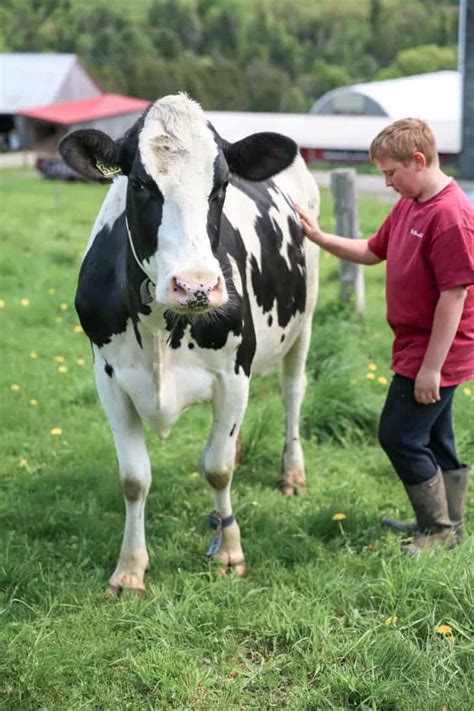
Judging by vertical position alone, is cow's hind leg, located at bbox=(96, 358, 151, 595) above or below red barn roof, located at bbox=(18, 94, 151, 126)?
above

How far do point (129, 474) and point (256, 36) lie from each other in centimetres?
9736

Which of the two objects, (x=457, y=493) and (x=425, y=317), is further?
(x=457, y=493)

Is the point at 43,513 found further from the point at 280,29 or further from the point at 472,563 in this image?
the point at 280,29

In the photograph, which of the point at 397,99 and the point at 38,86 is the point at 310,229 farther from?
the point at 38,86

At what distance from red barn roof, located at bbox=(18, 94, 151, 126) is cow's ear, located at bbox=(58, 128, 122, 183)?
119 ft

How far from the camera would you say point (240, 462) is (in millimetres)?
4789

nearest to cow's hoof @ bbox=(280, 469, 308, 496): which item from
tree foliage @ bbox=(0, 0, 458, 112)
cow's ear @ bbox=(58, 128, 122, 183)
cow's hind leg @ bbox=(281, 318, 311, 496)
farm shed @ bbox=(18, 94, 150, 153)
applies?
cow's hind leg @ bbox=(281, 318, 311, 496)

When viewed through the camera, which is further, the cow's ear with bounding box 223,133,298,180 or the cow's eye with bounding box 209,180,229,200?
the cow's ear with bounding box 223,133,298,180

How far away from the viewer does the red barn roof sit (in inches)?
1526

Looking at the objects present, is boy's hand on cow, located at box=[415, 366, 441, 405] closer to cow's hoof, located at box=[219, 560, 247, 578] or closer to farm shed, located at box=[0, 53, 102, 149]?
cow's hoof, located at box=[219, 560, 247, 578]

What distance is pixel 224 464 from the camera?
369 cm

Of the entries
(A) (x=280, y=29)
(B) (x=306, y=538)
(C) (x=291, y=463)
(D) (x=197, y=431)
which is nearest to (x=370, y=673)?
(B) (x=306, y=538)

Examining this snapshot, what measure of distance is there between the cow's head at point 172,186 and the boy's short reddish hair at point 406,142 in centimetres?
67

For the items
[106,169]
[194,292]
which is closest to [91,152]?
[106,169]
